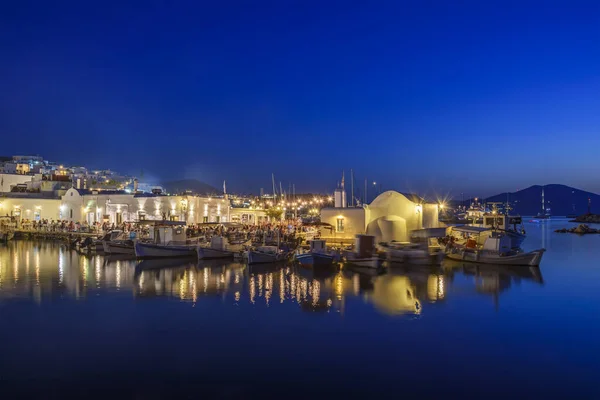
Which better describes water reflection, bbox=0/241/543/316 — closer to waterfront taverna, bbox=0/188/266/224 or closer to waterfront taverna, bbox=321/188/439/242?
waterfront taverna, bbox=321/188/439/242

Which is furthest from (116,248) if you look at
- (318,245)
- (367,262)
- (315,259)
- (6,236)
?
(367,262)

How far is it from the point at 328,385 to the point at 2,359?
736cm

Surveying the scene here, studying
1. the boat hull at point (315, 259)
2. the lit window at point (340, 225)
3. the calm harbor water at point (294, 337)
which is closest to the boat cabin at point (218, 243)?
the boat hull at point (315, 259)

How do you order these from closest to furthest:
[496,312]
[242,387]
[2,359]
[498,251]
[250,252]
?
[242,387] → [2,359] → [496,312] → [250,252] → [498,251]

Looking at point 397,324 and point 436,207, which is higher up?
point 436,207

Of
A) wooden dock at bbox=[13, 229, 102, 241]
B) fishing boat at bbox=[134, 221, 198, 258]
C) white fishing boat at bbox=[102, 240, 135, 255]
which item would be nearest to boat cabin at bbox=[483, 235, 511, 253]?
fishing boat at bbox=[134, 221, 198, 258]

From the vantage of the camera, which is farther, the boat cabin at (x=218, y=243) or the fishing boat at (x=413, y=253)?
the boat cabin at (x=218, y=243)

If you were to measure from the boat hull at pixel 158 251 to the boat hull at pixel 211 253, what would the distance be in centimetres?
189

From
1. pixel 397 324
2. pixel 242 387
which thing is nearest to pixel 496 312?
pixel 397 324

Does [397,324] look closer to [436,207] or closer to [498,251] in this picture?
[498,251]

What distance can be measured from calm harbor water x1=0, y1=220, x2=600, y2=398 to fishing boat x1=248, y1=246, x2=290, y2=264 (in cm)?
443

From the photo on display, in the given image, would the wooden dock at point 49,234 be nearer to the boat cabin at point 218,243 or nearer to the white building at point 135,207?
the white building at point 135,207

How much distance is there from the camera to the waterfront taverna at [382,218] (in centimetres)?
3259

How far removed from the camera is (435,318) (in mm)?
14258
